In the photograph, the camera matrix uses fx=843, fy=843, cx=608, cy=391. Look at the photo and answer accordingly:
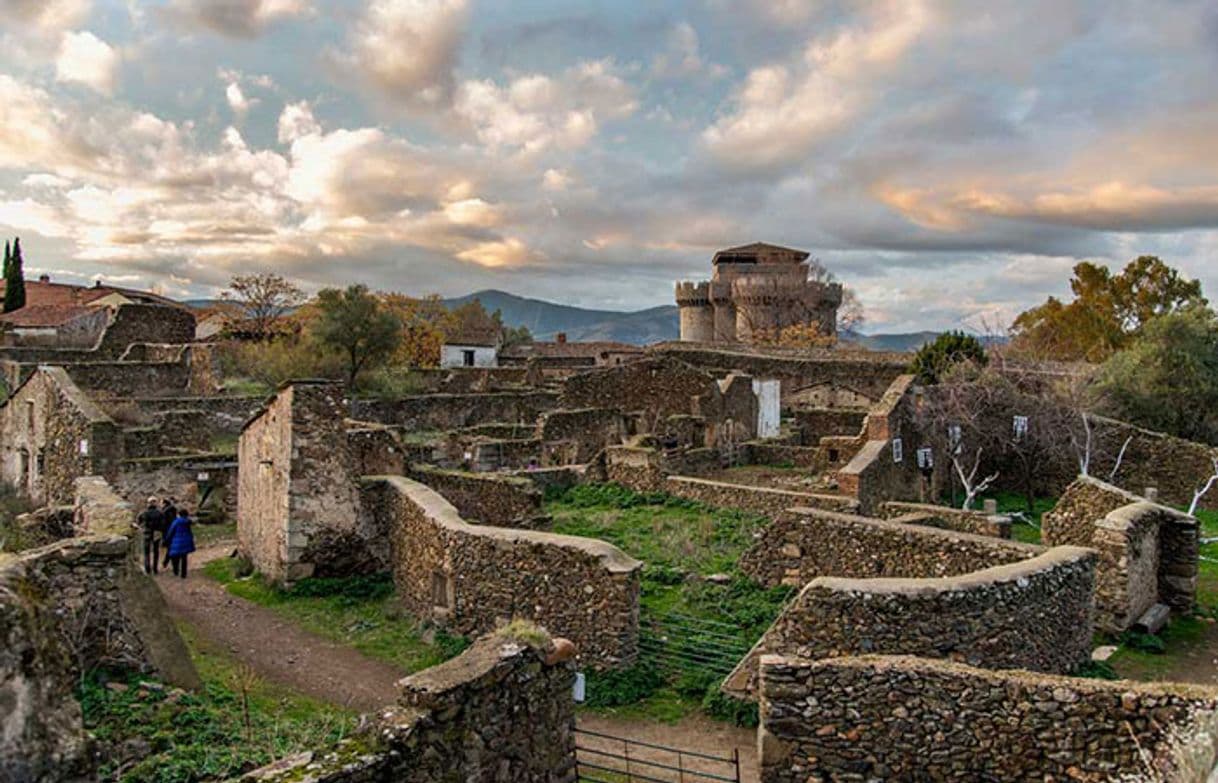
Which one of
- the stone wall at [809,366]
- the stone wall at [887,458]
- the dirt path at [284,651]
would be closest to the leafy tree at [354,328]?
the stone wall at [809,366]

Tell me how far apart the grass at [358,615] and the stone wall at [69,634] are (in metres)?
2.61

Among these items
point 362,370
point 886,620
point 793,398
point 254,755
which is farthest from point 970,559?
Result: point 793,398

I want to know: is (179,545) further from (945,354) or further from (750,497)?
(945,354)

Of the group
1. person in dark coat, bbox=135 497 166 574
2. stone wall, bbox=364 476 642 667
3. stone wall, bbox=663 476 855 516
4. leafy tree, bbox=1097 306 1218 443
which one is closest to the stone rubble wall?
stone wall, bbox=663 476 855 516

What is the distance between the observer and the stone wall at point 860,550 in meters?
9.80

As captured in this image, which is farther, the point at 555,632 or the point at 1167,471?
the point at 1167,471

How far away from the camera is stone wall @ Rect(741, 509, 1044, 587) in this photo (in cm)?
980

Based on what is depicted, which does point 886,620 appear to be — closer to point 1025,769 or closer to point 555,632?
point 1025,769

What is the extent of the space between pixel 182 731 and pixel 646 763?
4009 millimetres

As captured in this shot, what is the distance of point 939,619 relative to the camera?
7.84 metres

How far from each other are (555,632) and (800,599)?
10.0 feet

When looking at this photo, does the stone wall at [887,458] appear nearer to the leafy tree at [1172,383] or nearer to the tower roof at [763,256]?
the leafy tree at [1172,383]

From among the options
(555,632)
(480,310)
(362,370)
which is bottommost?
(555,632)

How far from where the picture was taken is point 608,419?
2653cm
